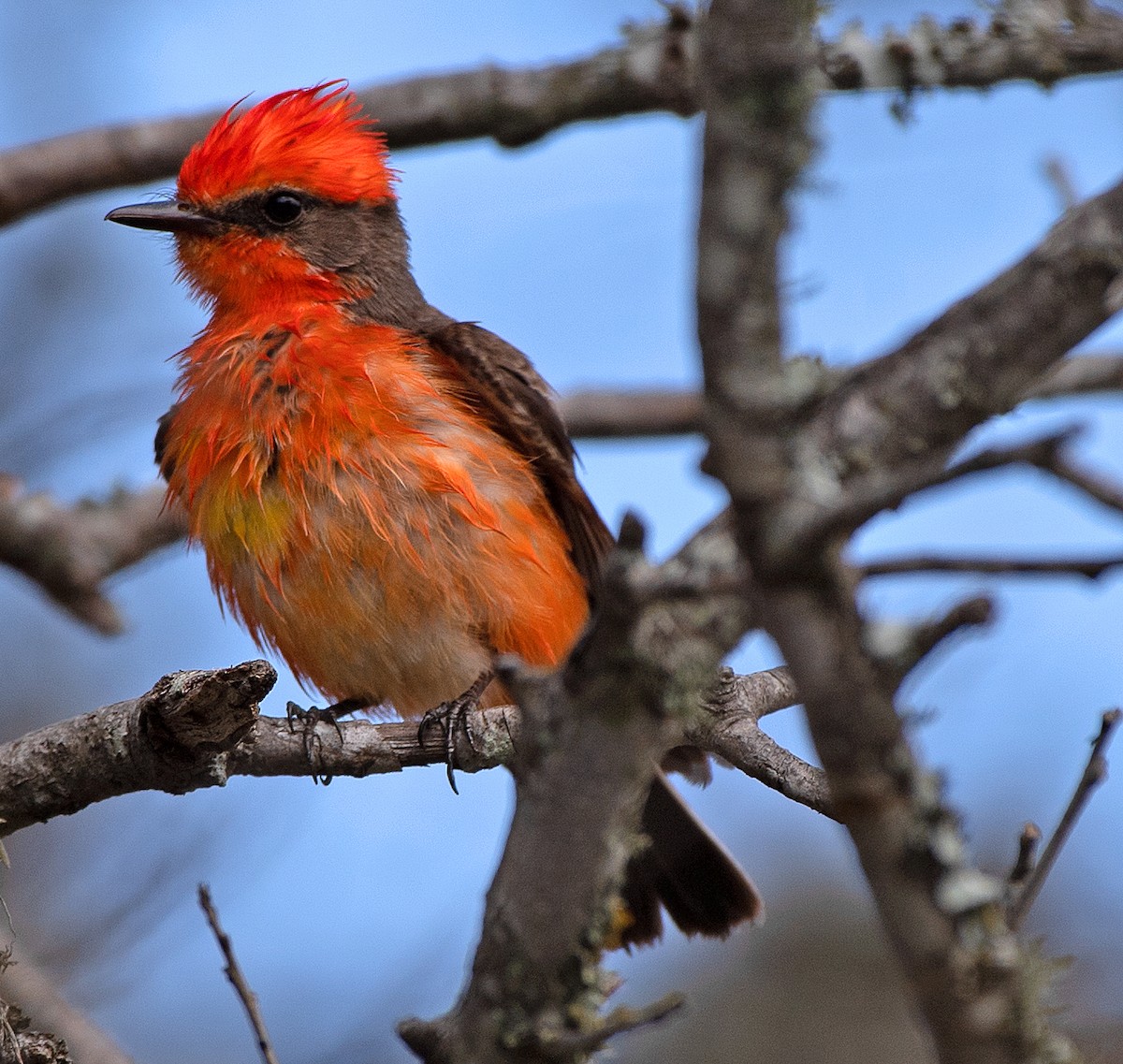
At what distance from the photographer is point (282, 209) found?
6.05 meters

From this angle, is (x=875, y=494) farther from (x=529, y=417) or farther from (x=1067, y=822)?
(x=529, y=417)

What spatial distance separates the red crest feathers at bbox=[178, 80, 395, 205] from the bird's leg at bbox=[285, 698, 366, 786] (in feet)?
7.14

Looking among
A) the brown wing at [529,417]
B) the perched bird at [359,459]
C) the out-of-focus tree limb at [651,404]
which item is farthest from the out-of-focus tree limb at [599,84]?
the out-of-focus tree limb at [651,404]

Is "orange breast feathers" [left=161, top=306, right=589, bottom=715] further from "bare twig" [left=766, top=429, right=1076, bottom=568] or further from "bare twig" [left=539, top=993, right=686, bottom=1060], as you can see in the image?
"bare twig" [left=766, top=429, right=1076, bottom=568]

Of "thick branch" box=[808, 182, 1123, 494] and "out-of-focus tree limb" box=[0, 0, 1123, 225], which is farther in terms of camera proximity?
"out-of-focus tree limb" box=[0, 0, 1123, 225]

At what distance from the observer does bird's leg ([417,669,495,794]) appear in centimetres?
456

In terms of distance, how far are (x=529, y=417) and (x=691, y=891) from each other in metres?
2.05

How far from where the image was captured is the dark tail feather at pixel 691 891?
5.79 meters

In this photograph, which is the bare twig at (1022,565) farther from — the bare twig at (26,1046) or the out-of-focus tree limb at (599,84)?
the out-of-focus tree limb at (599,84)

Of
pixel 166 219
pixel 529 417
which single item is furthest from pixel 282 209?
pixel 529 417

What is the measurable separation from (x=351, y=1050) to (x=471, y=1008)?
2.64 m

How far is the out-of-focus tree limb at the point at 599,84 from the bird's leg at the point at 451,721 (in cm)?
239

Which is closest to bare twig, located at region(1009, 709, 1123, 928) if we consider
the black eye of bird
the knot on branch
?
the knot on branch

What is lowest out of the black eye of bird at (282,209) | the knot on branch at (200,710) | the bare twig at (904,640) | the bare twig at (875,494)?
the bare twig at (904,640)
